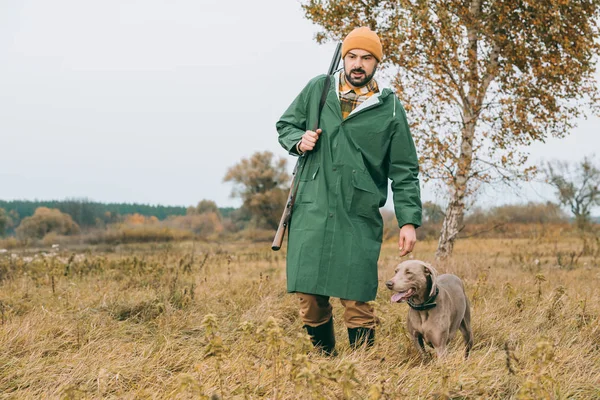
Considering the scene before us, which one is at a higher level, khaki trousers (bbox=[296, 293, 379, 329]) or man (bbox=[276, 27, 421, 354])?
man (bbox=[276, 27, 421, 354])

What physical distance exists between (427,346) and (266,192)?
45394mm

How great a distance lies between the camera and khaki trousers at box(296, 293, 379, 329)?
4531mm

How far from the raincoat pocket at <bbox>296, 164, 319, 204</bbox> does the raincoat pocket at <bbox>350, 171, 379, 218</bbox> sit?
11.8 inches

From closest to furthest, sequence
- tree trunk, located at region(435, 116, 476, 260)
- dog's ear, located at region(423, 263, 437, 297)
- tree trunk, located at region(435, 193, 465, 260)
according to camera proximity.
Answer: dog's ear, located at region(423, 263, 437, 297), tree trunk, located at region(435, 116, 476, 260), tree trunk, located at region(435, 193, 465, 260)

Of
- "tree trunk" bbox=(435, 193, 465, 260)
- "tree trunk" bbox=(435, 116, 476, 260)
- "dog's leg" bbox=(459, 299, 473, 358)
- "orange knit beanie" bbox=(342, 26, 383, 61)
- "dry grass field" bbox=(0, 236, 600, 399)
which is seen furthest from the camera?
"tree trunk" bbox=(435, 193, 465, 260)

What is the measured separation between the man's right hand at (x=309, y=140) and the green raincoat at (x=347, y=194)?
163 mm

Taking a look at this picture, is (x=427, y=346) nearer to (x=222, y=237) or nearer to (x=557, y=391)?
(x=557, y=391)

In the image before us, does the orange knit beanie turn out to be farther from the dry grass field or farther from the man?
the dry grass field

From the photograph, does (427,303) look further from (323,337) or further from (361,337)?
(323,337)

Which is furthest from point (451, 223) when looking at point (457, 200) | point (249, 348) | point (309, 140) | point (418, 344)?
point (249, 348)

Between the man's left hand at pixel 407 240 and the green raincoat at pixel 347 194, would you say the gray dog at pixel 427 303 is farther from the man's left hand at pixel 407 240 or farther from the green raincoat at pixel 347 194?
the green raincoat at pixel 347 194

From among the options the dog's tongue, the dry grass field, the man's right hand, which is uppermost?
the man's right hand

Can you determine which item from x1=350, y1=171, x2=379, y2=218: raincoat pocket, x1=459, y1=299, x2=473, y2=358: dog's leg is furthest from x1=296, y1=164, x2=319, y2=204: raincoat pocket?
x1=459, y1=299, x2=473, y2=358: dog's leg

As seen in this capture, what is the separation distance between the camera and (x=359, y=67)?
4480 mm
